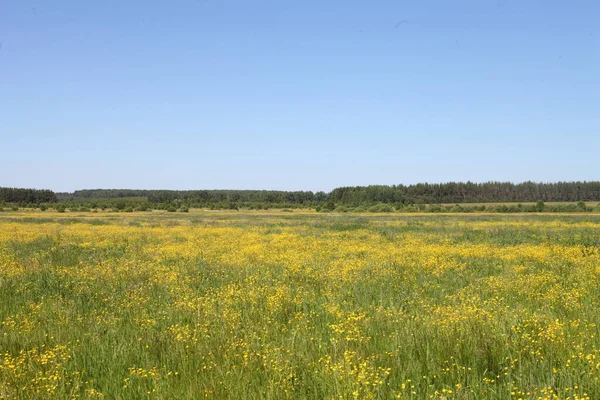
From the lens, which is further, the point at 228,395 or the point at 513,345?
the point at 513,345

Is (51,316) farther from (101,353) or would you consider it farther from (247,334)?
(247,334)

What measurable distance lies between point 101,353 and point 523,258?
13.1 metres

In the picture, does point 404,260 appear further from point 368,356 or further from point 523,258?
point 368,356

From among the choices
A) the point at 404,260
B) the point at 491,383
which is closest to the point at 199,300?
the point at 491,383

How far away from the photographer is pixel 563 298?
8234 millimetres

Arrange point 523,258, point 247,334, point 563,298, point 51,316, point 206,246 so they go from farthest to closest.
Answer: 1. point 206,246
2. point 523,258
3. point 563,298
4. point 51,316
5. point 247,334

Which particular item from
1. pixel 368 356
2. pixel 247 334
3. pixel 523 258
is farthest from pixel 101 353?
pixel 523 258

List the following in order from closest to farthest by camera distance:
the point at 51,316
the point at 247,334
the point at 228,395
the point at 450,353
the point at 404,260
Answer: the point at 228,395 < the point at 450,353 < the point at 247,334 < the point at 51,316 < the point at 404,260

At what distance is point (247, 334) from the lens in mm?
6461

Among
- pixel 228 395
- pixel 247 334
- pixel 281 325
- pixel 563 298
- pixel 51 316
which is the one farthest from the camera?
pixel 563 298

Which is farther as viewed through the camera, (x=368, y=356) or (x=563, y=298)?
(x=563, y=298)

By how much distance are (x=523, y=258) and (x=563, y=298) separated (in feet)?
22.2

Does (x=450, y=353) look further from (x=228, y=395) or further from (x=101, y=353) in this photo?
(x=101, y=353)

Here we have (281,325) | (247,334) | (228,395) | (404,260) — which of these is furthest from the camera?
(404,260)
